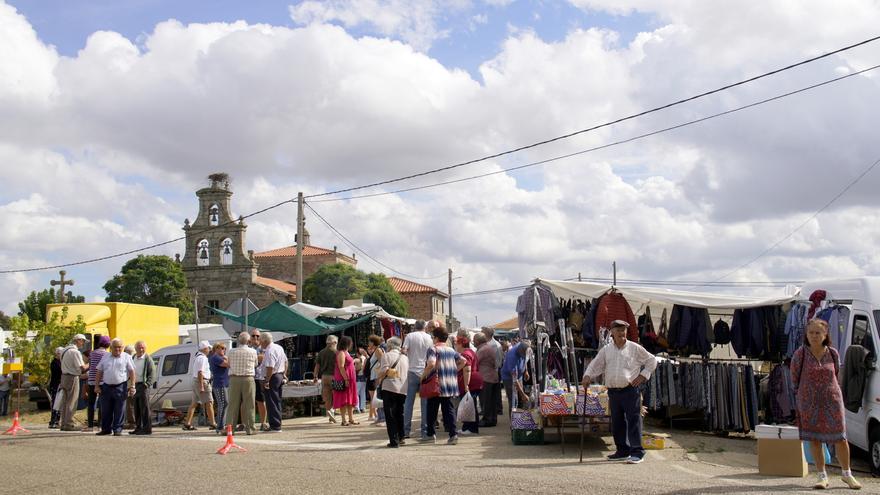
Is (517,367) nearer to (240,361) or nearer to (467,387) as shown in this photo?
(467,387)

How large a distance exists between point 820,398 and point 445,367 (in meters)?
5.10

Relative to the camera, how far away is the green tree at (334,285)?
6268 cm

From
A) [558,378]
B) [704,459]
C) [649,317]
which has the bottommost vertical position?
[704,459]

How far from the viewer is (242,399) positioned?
13.9 metres

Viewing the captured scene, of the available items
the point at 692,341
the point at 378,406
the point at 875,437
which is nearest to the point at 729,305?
the point at 692,341

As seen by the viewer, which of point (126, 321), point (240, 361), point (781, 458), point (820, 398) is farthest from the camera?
point (126, 321)

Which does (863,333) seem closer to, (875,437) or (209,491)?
(875,437)

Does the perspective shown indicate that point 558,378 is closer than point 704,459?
No

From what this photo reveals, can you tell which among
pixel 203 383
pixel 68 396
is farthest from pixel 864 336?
pixel 68 396

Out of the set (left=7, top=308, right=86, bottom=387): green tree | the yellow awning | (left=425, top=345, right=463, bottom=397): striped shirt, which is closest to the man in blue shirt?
(left=425, top=345, right=463, bottom=397): striped shirt

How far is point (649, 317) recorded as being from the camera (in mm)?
15484

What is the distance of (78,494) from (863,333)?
9.24 m

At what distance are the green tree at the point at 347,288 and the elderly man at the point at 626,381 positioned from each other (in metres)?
52.1

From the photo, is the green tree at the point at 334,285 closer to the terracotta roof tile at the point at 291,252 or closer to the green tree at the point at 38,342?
the terracotta roof tile at the point at 291,252
